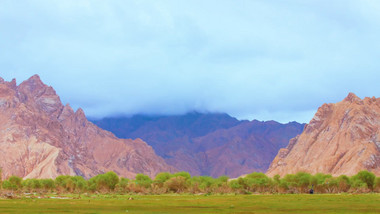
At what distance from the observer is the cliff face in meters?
165

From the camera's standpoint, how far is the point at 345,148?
179750 mm

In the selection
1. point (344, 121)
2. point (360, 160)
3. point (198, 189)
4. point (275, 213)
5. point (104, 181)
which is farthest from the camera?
point (344, 121)

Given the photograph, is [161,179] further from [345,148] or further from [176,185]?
[345,148]

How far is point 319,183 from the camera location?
10550cm

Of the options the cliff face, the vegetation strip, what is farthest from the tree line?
the cliff face

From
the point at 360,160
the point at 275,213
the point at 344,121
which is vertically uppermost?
the point at 344,121

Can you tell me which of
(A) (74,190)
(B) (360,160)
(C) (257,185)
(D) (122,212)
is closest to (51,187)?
(A) (74,190)

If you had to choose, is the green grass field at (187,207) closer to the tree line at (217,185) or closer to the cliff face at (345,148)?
the tree line at (217,185)

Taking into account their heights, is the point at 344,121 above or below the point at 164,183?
above

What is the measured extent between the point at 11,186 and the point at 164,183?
97.8 feet

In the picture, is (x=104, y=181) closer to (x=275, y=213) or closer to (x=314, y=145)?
(x=275, y=213)

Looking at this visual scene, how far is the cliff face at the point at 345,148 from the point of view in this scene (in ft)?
541

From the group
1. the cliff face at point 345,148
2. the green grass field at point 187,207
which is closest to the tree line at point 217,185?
the green grass field at point 187,207

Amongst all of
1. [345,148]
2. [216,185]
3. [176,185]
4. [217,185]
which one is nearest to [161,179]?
[176,185]
